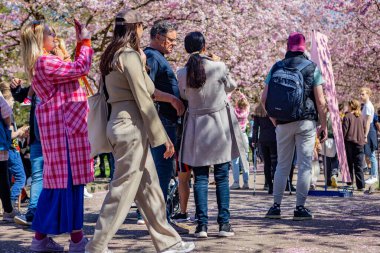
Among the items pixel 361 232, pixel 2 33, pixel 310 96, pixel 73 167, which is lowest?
pixel 361 232

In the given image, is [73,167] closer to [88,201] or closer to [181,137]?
[181,137]

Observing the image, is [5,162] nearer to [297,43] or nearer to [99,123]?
[99,123]

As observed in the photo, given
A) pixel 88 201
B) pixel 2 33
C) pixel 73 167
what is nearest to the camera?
pixel 73 167

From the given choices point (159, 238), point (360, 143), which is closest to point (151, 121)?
point (159, 238)

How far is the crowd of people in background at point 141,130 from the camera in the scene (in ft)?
17.6

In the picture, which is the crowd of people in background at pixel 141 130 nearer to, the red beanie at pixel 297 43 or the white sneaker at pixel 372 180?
the red beanie at pixel 297 43

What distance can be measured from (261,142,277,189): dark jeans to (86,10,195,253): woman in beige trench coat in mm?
6661

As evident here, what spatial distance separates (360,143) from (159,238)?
820 cm

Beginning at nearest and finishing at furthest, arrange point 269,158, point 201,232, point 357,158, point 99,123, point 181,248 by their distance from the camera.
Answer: point 99,123, point 181,248, point 201,232, point 269,158, point 357,158

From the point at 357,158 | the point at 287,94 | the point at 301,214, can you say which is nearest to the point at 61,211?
the point at 287,94

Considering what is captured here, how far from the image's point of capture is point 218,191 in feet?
22.1

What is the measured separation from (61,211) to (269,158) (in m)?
6.64

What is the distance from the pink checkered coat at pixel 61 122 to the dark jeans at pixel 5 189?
7.24 ft

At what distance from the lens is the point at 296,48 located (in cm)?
791
